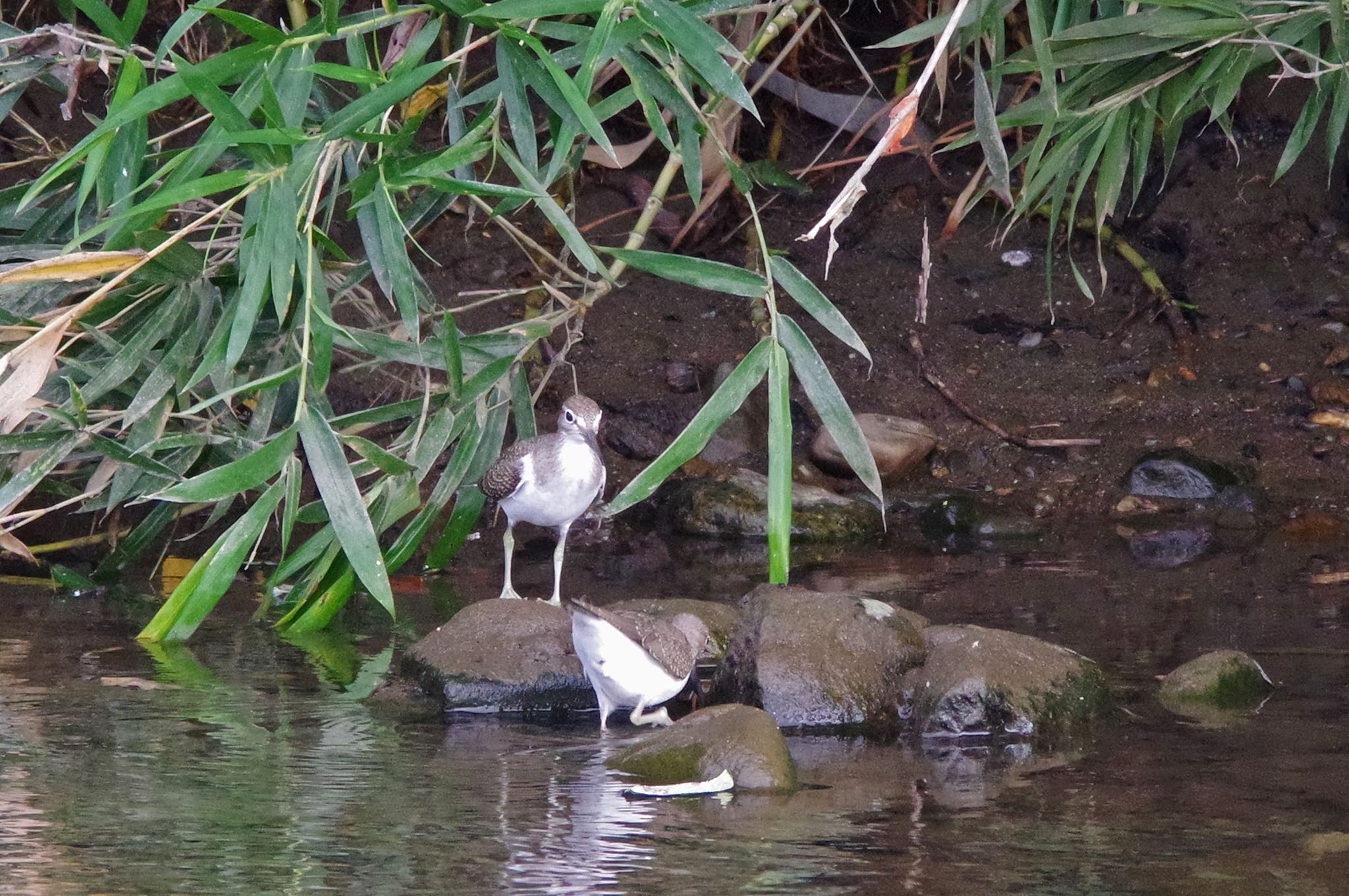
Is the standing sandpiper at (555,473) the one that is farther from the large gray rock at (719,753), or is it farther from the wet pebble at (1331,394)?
the wet pebble at (1331,394)

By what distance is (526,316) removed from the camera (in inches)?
368

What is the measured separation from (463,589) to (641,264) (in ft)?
8.80

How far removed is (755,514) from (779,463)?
3507mm

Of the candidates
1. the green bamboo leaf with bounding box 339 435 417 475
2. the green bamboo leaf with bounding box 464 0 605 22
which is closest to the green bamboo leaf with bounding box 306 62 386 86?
the green bamboo leaf with bounding box 464 0 605 22

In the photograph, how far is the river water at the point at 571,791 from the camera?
12.3 feet

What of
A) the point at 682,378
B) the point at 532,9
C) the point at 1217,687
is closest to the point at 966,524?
the point at 682,378

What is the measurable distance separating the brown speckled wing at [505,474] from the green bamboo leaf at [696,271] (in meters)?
1.64

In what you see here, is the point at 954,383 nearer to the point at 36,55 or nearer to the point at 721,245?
the point at 721,245

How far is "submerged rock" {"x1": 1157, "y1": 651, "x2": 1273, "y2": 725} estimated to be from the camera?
5.30 metres

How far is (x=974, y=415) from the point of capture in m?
9.62

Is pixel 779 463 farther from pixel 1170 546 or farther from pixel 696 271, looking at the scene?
pixel 1170 546

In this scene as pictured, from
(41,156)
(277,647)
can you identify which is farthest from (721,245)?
(277,647)

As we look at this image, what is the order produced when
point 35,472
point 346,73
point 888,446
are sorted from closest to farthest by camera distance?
point 346,73 < point 35,472 < point 888,446

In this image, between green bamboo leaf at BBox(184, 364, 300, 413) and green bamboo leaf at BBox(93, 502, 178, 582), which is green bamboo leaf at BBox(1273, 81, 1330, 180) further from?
green bamboo leaf at BBox(93, 502, 178, 582)
